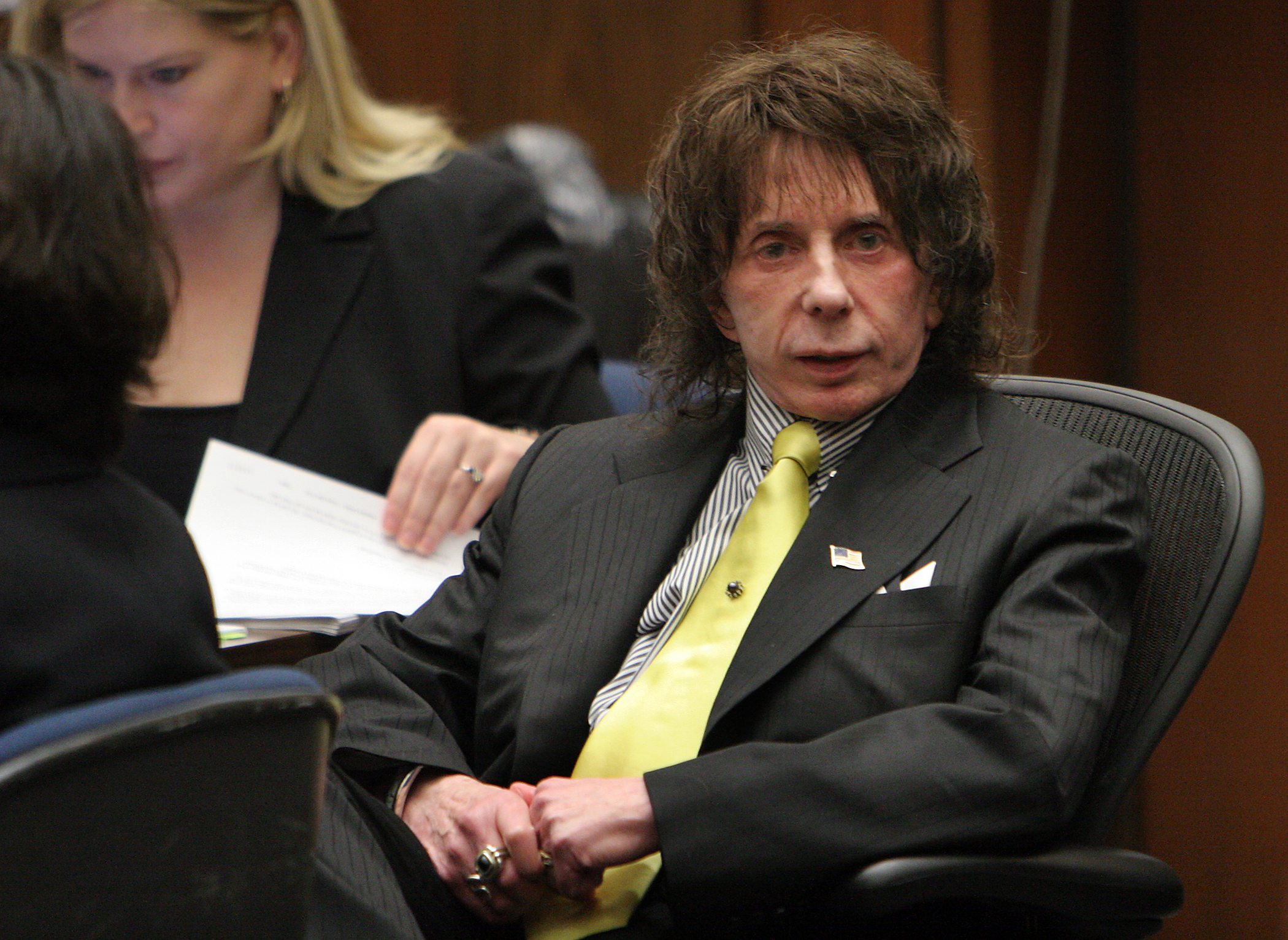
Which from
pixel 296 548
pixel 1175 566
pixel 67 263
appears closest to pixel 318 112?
pixel 296 548

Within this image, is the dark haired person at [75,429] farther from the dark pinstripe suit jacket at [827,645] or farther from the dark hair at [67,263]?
the dark pinstripe suit jacket at [827,645]

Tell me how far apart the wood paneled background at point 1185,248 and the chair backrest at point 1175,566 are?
90 centimetres

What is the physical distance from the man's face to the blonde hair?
1239 millimetres

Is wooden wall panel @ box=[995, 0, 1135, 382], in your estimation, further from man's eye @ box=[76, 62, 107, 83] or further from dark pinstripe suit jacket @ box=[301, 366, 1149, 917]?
man's eye @ box=[76, 62, 107, 83]

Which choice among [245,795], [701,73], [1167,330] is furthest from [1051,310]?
[245,795]

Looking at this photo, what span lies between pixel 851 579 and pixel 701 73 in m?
0.75

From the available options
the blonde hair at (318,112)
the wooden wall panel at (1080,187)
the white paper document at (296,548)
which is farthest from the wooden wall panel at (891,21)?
the white paper document at (296,548)

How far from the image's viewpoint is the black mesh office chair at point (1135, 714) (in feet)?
4.00

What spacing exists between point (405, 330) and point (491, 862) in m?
1.38

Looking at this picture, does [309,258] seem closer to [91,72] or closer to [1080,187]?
[91,72]

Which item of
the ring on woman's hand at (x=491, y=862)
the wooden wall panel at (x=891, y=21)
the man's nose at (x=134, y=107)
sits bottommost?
the ring on woman's hand at (x=491, y=862)

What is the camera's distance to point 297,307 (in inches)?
101

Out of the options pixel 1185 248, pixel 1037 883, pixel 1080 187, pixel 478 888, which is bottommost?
pixel 478 888

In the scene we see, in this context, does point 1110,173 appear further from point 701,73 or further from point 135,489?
point 135,489
